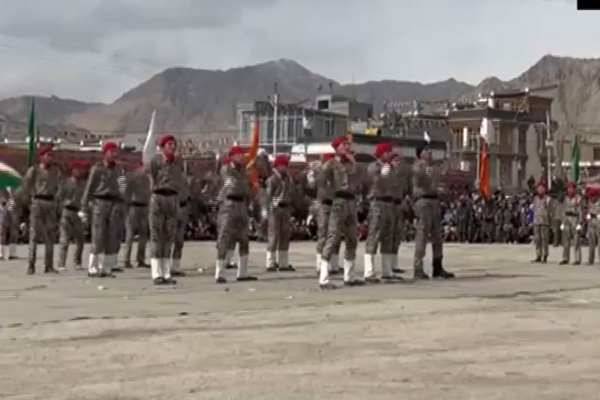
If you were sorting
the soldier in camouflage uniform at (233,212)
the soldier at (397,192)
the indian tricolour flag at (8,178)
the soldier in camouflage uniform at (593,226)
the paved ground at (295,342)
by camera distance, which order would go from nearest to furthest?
the paved ground at (295,342) < the soldier in camouflage uniform at (233,212) < the soldier at (397,192) < the soldier in camouflage uniform at (593,226) < the indian tricolour flag at (8,178)

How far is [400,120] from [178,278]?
74381 millimetres

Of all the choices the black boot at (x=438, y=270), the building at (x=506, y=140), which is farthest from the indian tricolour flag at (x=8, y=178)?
the building at (x=506, y=140)

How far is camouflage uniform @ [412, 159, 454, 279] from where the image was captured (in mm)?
16984

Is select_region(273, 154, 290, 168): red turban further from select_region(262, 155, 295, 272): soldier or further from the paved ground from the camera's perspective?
the paved ground

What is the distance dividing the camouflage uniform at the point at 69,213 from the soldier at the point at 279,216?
3557mm

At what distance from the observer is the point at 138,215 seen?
781 inches

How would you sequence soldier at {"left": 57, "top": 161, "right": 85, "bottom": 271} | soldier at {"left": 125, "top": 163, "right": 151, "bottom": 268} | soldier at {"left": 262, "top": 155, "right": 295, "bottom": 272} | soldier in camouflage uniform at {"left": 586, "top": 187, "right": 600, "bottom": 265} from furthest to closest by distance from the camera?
soldier in camouflage uniform at {"left": 586, "top": 187, "right": 600, "bottom": 265} < soldier at {"left": 125, "top": 163, "right": 151, "bottom": 268} < soldier at {"left": 262, "top": 155, "right": 295, "bottom": 272} < soldier at {"left": 57, "top": 161, "right": 85, "bottom": 271}

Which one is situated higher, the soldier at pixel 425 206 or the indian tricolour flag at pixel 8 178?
the indian tricolour flag at pixel 8 178

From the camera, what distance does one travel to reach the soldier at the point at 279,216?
1912 cm

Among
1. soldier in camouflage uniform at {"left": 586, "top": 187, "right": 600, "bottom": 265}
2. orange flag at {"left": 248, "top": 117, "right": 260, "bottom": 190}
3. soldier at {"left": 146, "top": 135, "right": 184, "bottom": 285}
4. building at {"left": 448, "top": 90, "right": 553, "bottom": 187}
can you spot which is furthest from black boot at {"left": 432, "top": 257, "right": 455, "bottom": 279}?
building at {"left": 448, "top": 90, "right": 553, "bottom": 187}

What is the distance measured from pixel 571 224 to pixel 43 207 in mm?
12470

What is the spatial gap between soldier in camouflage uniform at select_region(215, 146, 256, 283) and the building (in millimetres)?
68067

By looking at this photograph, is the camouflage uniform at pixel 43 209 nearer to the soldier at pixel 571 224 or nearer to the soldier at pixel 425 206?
the soldier at pixel 425 206

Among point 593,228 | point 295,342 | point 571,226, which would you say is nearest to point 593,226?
point 593,228
